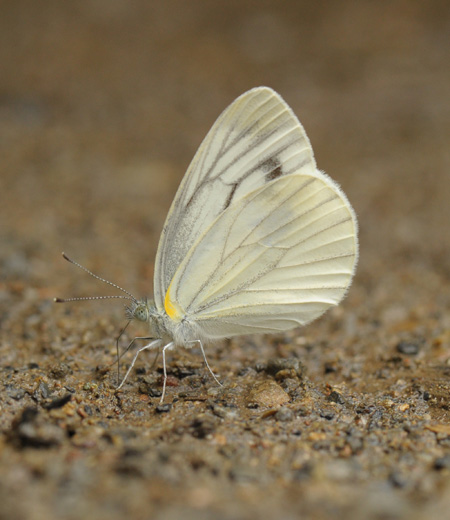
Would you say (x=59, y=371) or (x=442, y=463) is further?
(x=59, y=371)

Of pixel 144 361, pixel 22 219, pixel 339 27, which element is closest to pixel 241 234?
pixel 144 361

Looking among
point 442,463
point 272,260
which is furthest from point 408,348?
point 442,463

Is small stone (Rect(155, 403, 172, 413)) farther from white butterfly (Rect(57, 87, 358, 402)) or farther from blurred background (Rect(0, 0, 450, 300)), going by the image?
blurred background (Rect(0, 0, 450, 300))

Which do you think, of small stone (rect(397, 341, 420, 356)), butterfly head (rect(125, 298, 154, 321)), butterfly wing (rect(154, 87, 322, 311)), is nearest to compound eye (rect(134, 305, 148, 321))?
butterfly head (rect(125, 298, 154, 321))

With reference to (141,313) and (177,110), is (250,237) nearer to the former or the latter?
(141,313)

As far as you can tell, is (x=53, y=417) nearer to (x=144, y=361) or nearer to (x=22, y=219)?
(x=144, y=361)

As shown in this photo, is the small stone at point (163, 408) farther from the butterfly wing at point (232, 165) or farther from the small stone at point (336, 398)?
the small stone at point (336, 398)

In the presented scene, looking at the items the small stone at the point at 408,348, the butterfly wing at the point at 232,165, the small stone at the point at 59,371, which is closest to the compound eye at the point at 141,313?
the butterfly wing at the point at 232,165

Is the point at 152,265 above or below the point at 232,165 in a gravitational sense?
below
